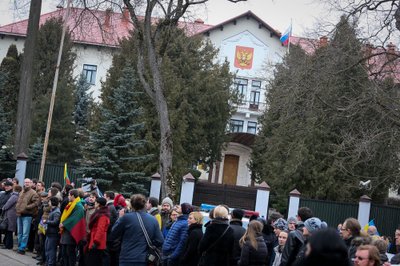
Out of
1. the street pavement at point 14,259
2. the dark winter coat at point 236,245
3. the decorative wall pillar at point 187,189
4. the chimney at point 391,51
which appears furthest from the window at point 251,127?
the dark winter coat at point 236,245

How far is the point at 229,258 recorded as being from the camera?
1066 centimetres

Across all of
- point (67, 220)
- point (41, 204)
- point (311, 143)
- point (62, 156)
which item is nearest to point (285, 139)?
point (311, 143)

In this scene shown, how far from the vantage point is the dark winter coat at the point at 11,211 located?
17797mm

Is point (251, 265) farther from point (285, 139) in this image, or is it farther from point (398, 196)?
point (398, 196)

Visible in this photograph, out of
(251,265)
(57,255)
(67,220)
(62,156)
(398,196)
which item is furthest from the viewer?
(398,196)

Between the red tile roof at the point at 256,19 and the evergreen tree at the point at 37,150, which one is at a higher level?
the red tile roof at the point at 256,19

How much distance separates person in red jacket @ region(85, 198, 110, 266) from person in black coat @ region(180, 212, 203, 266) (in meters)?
1.77

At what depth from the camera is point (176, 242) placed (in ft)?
38.3

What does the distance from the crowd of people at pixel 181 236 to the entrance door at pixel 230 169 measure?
40747 millimetres

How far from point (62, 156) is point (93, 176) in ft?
43.3

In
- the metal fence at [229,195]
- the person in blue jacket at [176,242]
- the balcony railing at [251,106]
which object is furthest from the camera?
the balcony railing at [251,106]

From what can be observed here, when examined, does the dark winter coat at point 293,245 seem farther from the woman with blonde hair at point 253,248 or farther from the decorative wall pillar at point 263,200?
the decorative wall pillar at point 263,200

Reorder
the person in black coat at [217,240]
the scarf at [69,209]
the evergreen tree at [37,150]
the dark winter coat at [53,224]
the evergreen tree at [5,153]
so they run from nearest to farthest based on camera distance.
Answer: the person in black coat at [217,240], the scarf at [69,209], the dark winter coat at [53,224], the evergreen tree at [5,153], the evergreen tree at [37,150]

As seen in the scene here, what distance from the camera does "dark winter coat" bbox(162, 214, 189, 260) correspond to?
1152cm
